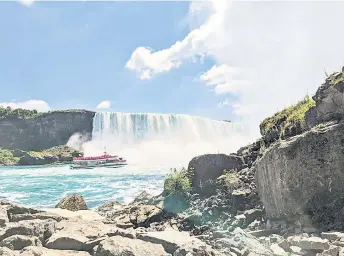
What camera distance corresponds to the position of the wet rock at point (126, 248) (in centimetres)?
788

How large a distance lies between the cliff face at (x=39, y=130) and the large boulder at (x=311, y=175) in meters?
122

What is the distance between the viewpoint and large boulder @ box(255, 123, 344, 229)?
39.5 ft

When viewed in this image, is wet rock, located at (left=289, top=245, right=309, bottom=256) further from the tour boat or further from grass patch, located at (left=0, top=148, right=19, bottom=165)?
grass patch, located at (left=0, top=148, right=19, bottom=165)

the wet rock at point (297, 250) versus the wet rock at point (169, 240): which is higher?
the wet rock at point (169, 240)

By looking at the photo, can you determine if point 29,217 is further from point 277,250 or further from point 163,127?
point 163,127

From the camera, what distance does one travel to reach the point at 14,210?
1230cm

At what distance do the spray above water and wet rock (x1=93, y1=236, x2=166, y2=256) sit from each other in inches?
3115

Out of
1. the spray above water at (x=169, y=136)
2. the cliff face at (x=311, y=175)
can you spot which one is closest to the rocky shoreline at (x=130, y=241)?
the cliff face at (x=311, y=175)

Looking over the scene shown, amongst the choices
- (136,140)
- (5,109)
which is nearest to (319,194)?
(136,140)

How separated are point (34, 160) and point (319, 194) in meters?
106

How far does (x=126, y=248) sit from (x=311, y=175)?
23.0 ft

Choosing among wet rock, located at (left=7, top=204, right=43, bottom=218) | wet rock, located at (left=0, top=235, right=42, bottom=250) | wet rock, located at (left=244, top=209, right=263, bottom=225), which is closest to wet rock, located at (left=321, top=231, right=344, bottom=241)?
wet rock, located at (left=244, top=209, right=263, bottom=225)

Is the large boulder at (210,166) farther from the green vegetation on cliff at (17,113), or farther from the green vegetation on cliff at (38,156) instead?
the green vegetation on cliff at (17,113)

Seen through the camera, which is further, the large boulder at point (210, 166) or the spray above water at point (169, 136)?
the spray above water at point (169, 136)
